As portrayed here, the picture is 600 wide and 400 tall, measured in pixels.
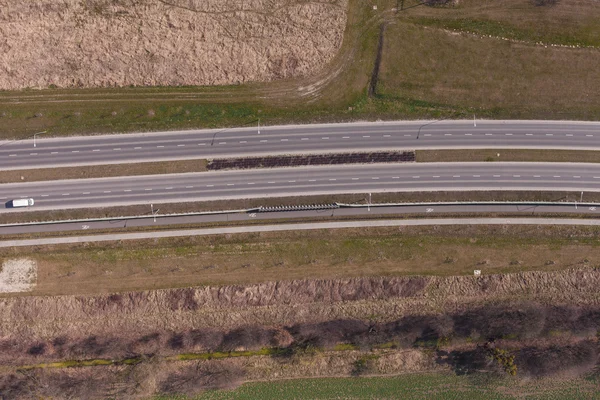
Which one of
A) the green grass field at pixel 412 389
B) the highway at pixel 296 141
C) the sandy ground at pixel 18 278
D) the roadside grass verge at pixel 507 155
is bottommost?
the green grass field at pixel 412 389

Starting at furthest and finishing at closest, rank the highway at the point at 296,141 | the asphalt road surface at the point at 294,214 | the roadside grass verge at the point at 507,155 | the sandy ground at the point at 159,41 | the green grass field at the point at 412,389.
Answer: the green grass field at the point at 412,389 → the roadside grass verge at the point at 507,155 → the asphalt road surface at the point at 294,214 → the highway at the point at 296,141 → the sandy ground at the point at 159,41

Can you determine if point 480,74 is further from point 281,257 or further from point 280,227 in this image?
point 281,257

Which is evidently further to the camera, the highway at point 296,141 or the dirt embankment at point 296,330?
the highway at point 296,141

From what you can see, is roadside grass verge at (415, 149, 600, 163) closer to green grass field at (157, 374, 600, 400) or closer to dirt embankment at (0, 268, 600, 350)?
dirt embankment at (0, 268, 600, 350)

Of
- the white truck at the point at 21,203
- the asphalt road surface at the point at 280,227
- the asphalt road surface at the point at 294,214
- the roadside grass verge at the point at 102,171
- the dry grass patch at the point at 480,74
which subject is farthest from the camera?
the dry grass patch at the point at 480,74

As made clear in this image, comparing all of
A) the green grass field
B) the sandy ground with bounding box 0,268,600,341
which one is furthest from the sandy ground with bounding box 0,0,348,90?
the green grass field

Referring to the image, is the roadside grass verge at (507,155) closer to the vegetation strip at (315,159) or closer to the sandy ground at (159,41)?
the vegetation strip at (315,159)

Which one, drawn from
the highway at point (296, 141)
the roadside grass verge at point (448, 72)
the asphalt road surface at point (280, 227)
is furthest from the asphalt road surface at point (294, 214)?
the roadside grass verge at point (448, 72)

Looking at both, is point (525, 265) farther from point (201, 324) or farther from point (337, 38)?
point (201, 324)

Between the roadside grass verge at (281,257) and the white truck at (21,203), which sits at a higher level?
the white truck at (21,203)
